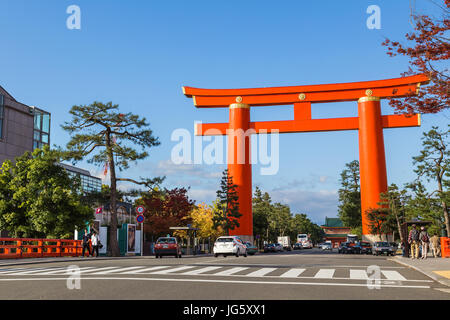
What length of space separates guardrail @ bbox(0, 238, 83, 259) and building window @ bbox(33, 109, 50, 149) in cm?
3938

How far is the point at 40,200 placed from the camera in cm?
3152

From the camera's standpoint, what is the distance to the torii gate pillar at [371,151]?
50750 millimetres

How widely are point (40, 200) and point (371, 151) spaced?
34.4 meters

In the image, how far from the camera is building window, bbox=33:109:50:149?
67.8 metres

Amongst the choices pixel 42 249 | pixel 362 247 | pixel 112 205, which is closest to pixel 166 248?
pixel 112 205

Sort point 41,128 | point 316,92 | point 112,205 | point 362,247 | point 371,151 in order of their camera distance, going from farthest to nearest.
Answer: point 41,128
point 371,151
point 316,92
point 362,247
point 112,205

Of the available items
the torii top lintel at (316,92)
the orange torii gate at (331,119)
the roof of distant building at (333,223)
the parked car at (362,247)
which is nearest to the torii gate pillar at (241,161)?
the orange torii gate at (331,119)

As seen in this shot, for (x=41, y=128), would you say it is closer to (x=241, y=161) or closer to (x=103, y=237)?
(x=241, y=161)

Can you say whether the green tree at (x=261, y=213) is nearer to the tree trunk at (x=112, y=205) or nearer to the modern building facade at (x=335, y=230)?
the tree trunk at (x=112, y=205)

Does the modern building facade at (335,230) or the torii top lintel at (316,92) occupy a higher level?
the torii top lintel at (316,92)

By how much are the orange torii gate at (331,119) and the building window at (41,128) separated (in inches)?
1073

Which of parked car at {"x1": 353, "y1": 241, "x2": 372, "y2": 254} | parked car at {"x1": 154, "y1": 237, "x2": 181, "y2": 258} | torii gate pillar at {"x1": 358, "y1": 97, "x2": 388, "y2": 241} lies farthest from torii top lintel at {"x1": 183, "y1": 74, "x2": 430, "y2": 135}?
parked car at {"x1": 154, "y1": 237, "x2": 181, "y2": 258}

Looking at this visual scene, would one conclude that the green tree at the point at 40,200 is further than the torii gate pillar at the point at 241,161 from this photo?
No
